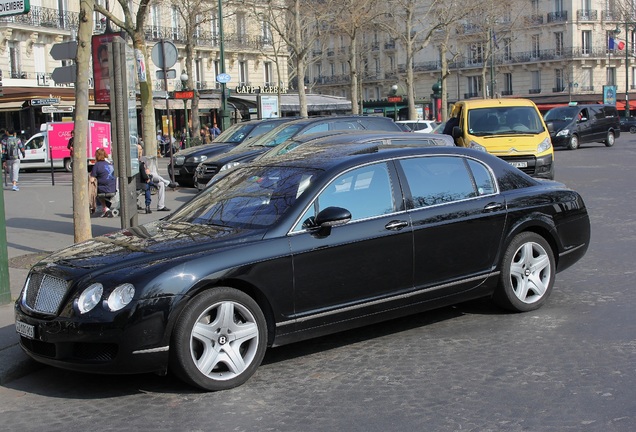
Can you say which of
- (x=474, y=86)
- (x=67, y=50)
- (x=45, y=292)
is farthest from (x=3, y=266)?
(x=474, y=86)

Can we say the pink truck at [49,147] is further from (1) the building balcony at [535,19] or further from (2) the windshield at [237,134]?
(1) the building balcony at [535,19]

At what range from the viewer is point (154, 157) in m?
17.2

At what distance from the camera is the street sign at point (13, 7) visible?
772cm

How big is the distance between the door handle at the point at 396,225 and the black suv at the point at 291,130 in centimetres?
1143

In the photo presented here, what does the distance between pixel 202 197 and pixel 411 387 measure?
2629 mm

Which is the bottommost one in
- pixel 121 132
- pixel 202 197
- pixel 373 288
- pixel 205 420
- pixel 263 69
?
pixel 205 420

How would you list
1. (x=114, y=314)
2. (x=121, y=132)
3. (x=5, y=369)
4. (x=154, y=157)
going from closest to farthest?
(x=114, y=314) → (x=5, y=369) → (x=121, y=132) → (x=154, y=157)

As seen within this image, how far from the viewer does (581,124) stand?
3566 centimetres

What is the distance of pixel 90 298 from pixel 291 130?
13290 millimetres

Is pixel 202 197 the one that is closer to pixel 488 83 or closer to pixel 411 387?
pixel 411 387

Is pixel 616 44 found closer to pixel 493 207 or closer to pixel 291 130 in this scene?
pixel 291 130

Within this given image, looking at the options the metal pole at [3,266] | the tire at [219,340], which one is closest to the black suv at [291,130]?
the metal pole at [3,266]

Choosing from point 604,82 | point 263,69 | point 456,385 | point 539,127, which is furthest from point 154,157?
point 604,82

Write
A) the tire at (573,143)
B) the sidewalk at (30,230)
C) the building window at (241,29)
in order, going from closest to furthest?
the sidewalk at (30,230) → the tire at (573,143) → the building window at (241,29)
